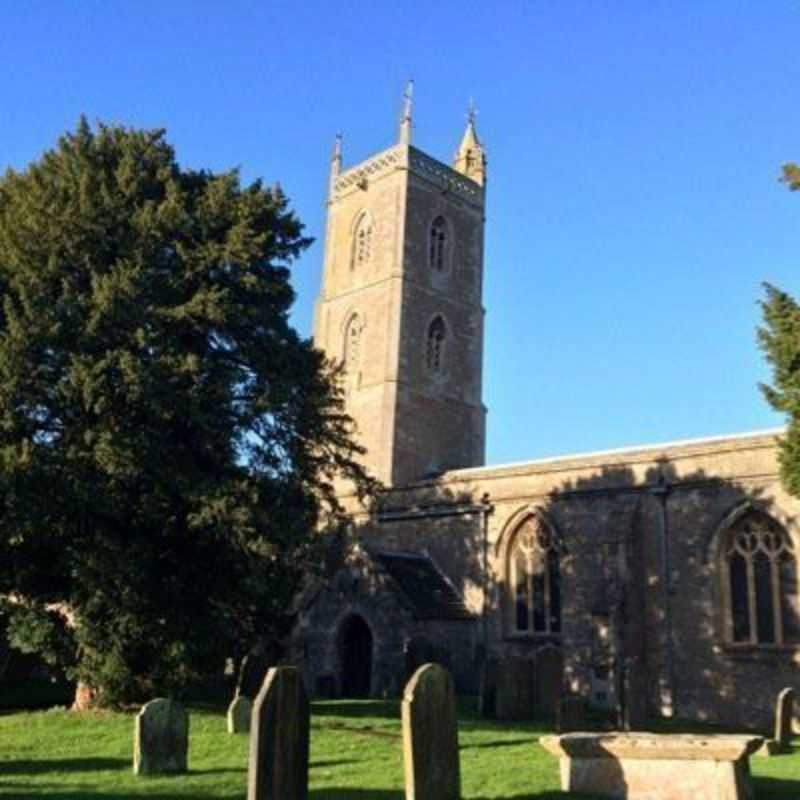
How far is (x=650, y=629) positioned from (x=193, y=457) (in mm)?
11788


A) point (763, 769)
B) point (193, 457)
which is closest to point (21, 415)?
point (193, 457)

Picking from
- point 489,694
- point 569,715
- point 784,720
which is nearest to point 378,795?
point 569,715

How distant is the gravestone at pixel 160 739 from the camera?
1085cm

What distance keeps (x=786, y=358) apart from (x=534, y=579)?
41.3ft

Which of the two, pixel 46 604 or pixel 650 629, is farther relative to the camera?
pixel 650 629

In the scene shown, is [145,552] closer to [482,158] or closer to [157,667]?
[157,667]

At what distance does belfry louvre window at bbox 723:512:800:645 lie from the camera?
67.2 feet

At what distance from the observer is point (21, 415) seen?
15.8 m

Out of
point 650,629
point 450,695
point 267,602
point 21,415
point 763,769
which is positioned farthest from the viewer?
point 650,629

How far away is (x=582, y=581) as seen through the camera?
23.1 meters

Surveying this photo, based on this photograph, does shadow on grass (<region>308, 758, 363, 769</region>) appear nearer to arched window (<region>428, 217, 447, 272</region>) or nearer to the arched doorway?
the arched doorway

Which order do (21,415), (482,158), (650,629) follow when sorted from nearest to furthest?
(21,415) < (650,629) < (482,158)

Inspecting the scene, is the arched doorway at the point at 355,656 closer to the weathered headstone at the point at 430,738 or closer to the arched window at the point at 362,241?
the weathered headstone at the point at 430,738

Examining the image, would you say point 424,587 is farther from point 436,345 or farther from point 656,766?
point 656,766
